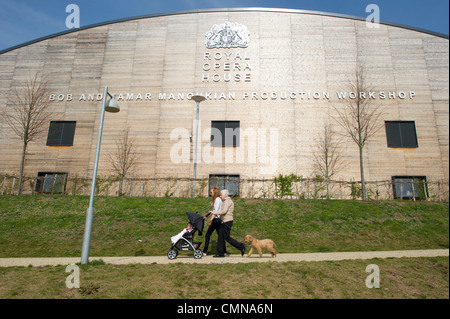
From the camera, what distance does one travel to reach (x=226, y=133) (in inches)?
868

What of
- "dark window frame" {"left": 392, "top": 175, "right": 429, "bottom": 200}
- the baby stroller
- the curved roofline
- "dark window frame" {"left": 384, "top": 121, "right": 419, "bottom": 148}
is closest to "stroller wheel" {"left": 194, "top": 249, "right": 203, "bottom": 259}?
the baby stroller

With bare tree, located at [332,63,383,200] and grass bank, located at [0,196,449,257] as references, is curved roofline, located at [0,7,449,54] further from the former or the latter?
grass bank, located at [0,196,449,257]

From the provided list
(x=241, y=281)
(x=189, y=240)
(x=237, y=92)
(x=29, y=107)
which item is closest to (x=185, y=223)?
(x=189, y=240)

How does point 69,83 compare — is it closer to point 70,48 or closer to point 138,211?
point 70,48

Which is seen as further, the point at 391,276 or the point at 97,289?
the point at 391,276

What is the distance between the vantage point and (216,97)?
22.9 meters

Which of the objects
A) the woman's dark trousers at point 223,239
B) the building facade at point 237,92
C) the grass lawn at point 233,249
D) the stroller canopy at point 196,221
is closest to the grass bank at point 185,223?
the grass lawn at point 233,249

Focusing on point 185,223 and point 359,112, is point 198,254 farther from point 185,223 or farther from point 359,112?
point 359,112

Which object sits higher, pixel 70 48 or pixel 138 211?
pixel 70 48

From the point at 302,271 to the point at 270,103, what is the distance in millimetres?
18197

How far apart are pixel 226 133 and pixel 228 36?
9069 millimetres
